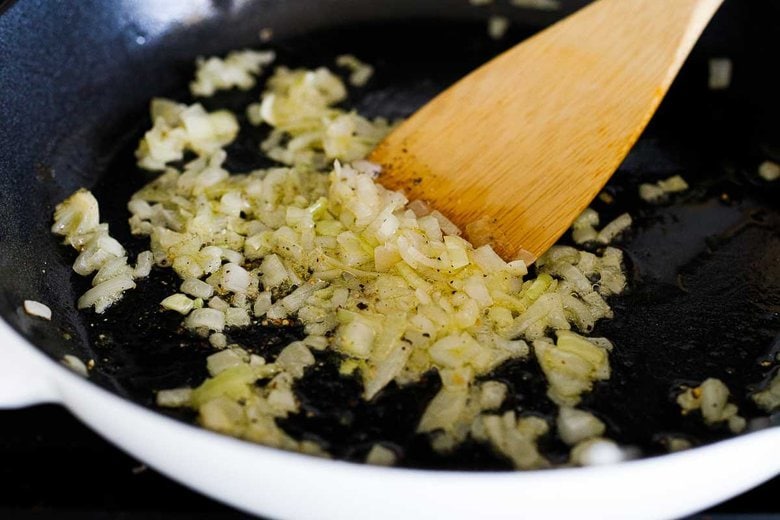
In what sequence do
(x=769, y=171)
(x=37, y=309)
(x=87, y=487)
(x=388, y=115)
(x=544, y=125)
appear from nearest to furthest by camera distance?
1. (x=87, y=487)
2. (x=37, y=309)
3. (x=544, y=125)
4. (x=769, y=171)
5. (x=388, y=115)

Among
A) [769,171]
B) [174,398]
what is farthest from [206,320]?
[769,171]

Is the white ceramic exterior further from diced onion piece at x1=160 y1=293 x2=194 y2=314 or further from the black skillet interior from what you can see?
diced onion piece at x1=160 y1=293 x2=194 y2=314

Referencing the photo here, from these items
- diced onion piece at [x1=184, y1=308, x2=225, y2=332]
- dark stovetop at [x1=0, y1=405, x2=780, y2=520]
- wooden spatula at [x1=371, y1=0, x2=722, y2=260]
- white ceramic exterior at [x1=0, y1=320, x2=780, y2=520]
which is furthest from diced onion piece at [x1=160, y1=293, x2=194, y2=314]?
wooden spatula at [x1=371, y1=0, x2=722, y2=260]

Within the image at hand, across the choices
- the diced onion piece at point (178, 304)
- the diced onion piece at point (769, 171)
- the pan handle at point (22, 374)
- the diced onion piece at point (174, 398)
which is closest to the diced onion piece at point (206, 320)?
the diced onion piece at point (178, 304)

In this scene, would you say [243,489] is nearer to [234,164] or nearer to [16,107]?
[234,164]

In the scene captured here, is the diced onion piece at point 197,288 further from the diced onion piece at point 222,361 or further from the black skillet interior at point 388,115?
the diced onion piece at point 222,361

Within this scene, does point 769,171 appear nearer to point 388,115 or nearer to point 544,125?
point 544,125
